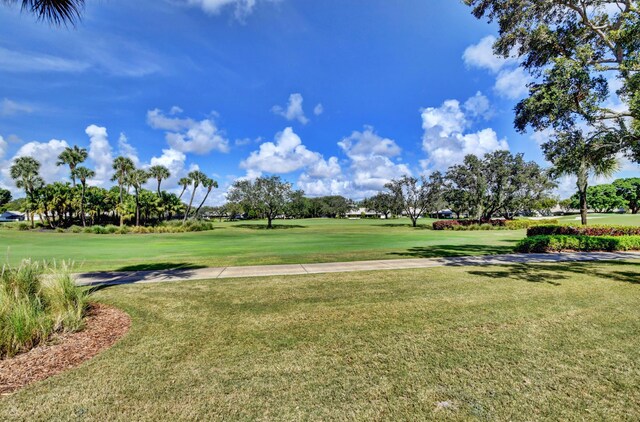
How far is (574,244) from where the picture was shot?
15.5m

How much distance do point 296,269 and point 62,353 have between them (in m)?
7.03

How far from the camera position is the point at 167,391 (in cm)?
361

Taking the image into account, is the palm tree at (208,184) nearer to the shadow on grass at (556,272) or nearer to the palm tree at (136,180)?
the palm tree at (136,180)

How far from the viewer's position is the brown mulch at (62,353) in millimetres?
3836

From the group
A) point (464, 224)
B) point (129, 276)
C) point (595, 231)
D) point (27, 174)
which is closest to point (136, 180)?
point (27, 174)

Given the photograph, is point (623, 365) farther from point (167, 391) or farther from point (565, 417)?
point (167, 391)

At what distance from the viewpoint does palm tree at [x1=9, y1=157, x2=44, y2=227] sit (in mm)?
49281

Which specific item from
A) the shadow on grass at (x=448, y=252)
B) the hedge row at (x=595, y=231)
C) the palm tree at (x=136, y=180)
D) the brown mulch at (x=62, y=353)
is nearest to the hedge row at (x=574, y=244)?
the shadow on grass at (x=448, y=252)

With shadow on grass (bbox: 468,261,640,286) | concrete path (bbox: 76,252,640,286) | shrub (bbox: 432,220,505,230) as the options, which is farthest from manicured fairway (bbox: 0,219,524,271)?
shrub (bbox: 432,220,505,230)

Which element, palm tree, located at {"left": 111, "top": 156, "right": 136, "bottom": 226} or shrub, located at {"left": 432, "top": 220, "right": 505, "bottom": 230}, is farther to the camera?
palm tree, located at {"left": 111, "top": 156, "right": 136, "bottom": 226}

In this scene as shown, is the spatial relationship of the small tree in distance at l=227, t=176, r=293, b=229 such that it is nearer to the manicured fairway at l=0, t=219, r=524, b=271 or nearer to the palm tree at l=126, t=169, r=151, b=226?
the palm tree at l=126, t=169, r=151, b=226

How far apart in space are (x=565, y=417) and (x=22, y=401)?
576cm

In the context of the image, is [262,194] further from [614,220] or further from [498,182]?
[614,220]

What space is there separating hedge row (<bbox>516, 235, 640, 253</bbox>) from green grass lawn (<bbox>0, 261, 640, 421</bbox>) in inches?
310
